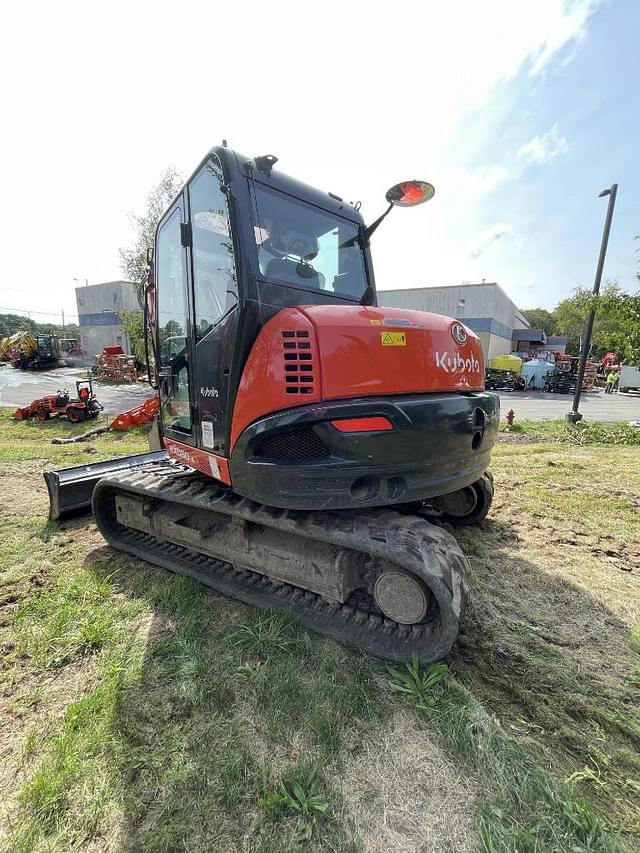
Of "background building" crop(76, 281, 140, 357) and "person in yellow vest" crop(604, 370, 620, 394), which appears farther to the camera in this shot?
"background building" crop(76, 281, 140, 357)

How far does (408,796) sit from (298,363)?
1882 mm

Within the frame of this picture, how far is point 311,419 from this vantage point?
2.00 meters

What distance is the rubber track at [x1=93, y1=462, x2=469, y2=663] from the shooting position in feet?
6.61

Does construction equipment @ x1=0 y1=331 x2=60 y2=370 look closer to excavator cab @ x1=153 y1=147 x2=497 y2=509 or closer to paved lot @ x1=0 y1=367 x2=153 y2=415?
paved lot @ x1=0 y1=367 x2=153 y2=415

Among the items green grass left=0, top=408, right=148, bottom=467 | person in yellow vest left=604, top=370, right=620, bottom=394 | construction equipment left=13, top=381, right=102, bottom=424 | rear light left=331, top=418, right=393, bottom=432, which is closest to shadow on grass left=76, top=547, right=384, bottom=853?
rear light left=331, top=418, right=393, bottom=432

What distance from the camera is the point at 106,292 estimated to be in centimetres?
4303

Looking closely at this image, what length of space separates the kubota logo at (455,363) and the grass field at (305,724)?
1.58 meters

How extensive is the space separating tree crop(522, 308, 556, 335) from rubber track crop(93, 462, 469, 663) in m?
87.1

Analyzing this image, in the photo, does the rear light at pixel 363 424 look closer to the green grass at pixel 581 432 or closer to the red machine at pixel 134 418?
the green grass at pixel 581 432

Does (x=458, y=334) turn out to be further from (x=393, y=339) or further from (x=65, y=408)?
(x=65, y=408)

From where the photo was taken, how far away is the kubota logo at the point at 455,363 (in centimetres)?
233

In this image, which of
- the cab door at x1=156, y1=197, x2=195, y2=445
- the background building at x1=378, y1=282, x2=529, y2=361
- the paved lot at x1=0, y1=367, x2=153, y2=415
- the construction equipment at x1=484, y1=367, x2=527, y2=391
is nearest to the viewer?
the cab door at x1=156, y1=197, x2=195, y2=445

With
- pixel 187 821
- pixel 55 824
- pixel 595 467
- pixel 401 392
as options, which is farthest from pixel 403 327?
pixel 595 467

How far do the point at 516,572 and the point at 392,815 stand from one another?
2.09 metres
